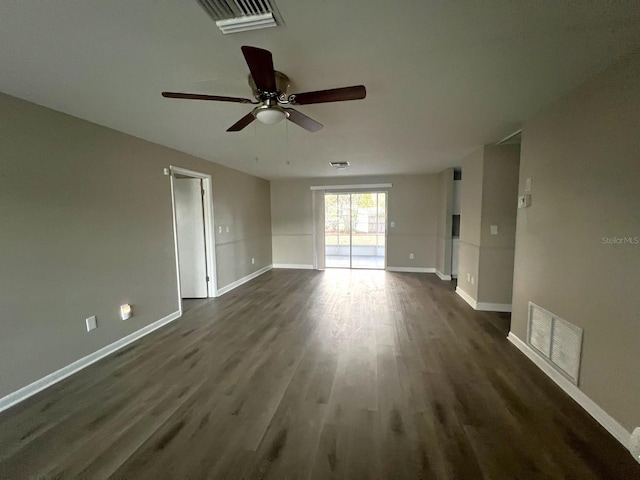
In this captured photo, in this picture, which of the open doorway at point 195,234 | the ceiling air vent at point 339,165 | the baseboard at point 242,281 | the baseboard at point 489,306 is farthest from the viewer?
the baseboard at point 242,281

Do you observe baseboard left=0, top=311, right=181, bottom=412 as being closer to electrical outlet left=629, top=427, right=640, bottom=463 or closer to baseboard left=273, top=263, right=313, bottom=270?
baseboard left=273, top=263, right=313, bottom=270

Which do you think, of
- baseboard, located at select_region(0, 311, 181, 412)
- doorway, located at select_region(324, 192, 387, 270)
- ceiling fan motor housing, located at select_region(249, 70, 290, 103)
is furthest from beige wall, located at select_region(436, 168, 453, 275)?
baseboard, located at select_region(0, 311, 181, 412)

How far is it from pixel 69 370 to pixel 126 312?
689mm

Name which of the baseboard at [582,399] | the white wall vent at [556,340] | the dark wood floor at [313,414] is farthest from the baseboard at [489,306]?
the white wall vent at [556,340]

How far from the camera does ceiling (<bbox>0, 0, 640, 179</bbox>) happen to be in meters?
1.24

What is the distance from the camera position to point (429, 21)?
1.30 m

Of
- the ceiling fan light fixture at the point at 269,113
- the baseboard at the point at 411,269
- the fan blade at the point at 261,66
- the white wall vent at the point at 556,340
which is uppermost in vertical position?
the fan blade at the point at 261,66

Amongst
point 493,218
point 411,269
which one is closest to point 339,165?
point 493,218

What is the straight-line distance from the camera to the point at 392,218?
650 centimetres

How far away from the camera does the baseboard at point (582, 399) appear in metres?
1.63

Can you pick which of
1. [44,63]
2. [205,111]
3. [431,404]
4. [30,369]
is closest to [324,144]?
[205,111]

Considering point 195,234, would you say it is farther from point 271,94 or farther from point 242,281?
point 271,94

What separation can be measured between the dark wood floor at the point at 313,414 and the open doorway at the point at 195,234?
1.55 m

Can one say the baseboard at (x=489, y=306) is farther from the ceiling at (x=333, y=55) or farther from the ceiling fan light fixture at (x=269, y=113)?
the ceiling fan light fixture at (x=269, y=113)
